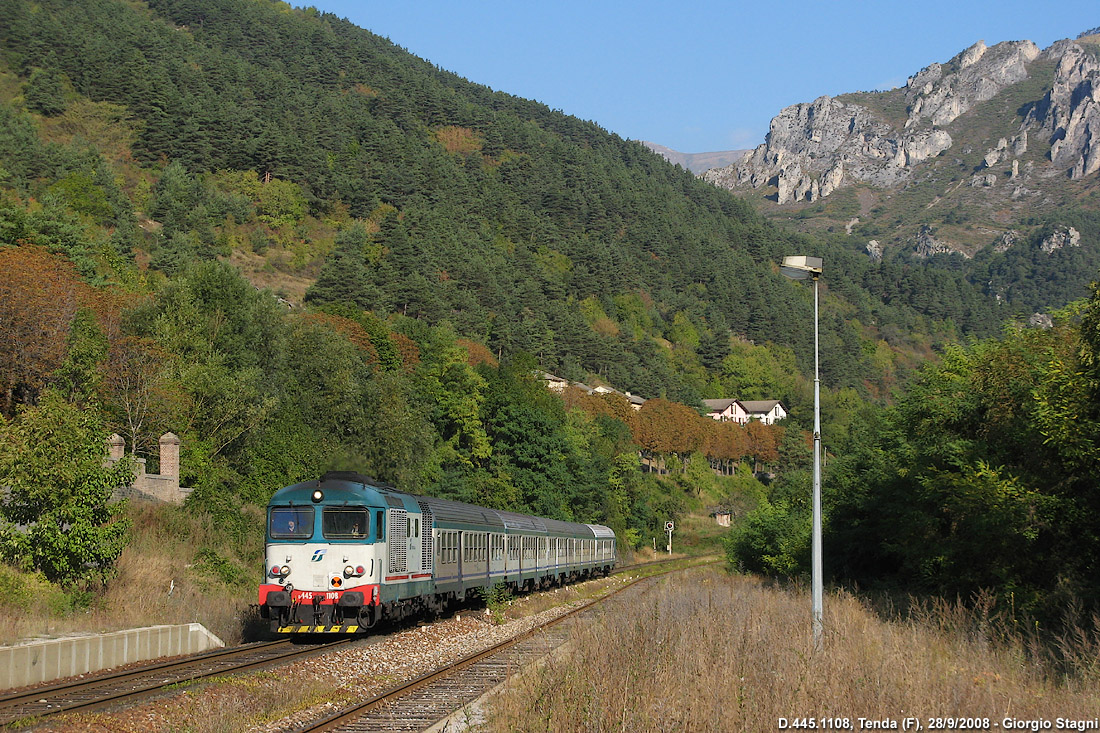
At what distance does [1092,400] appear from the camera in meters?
18.3

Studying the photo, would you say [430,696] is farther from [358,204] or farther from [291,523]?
[358,204]

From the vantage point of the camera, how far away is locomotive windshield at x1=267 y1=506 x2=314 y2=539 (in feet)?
68.9

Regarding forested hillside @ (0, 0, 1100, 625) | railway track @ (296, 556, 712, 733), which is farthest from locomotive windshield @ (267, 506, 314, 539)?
railway track @ (296, 556, 712, 733)

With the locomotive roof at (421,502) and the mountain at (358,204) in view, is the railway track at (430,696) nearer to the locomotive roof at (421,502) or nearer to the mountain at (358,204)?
the locomotive roof at (421,502)

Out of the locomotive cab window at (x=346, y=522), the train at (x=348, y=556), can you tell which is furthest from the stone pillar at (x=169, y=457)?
the locomotive cab window at (x=346, y=522)

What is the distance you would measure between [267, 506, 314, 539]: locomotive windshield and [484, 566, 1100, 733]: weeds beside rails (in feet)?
24.7

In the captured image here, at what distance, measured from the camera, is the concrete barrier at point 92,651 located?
14203 mm

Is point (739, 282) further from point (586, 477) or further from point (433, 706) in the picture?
point (433, 706)

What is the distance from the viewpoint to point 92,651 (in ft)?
51.6

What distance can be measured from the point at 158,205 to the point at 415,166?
178ft

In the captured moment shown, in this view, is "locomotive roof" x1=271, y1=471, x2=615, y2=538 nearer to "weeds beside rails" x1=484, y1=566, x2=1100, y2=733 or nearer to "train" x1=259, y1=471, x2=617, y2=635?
"train" x1=259, y1=471, x2=617, y2=635

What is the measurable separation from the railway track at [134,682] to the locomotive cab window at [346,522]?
7.82 feet

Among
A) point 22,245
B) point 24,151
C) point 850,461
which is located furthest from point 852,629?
point 24,151

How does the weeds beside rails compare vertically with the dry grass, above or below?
above
